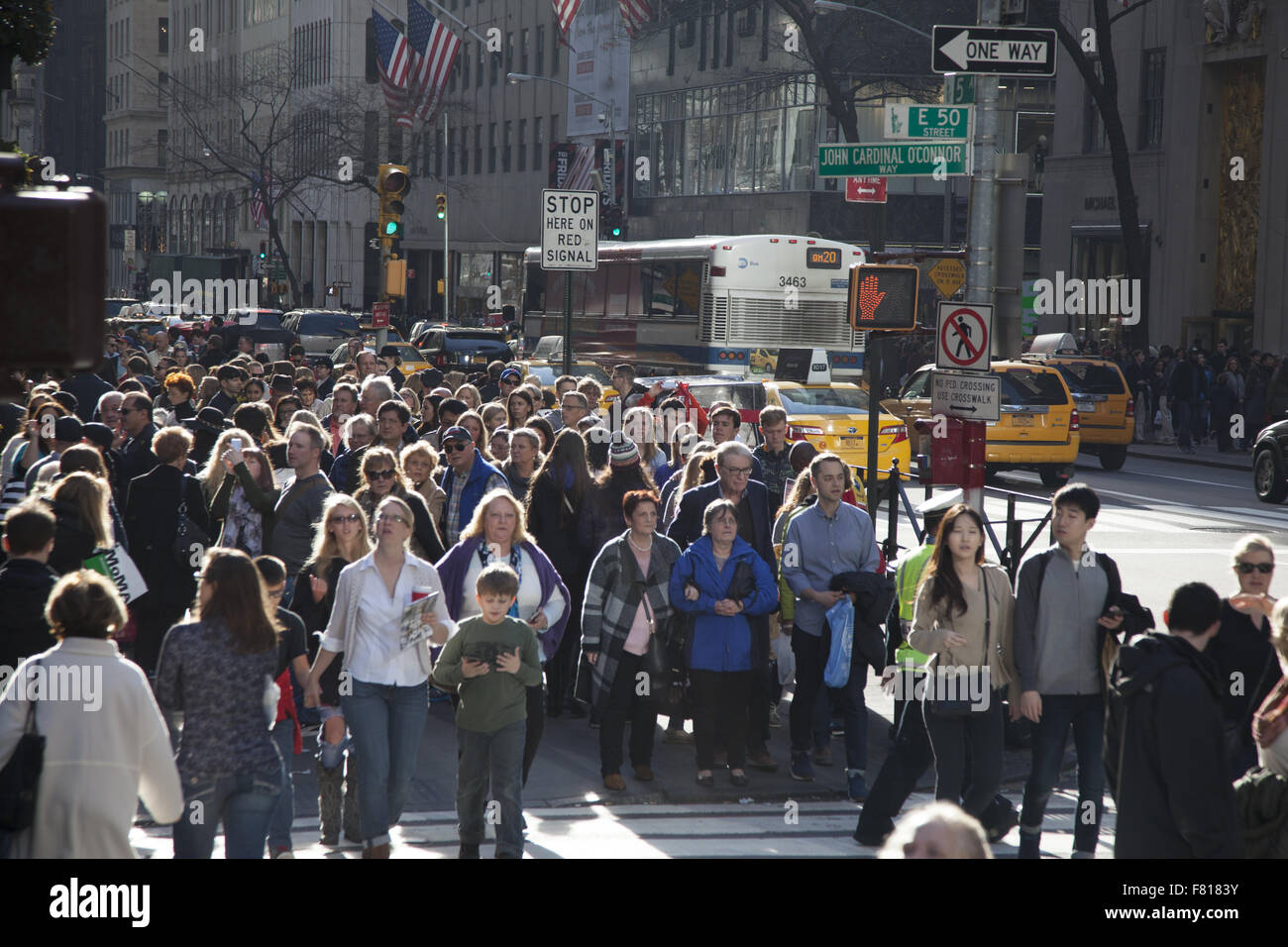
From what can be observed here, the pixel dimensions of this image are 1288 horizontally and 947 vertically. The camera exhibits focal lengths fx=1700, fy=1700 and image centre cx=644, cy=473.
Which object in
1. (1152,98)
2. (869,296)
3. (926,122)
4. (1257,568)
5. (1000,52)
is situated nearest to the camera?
(1257,568)

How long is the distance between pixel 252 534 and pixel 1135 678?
6.18m

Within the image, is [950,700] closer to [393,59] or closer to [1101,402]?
[1101,402]

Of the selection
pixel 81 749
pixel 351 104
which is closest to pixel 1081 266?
pixel 351 104

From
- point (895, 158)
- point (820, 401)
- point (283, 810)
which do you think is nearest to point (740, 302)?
point (820, 401)

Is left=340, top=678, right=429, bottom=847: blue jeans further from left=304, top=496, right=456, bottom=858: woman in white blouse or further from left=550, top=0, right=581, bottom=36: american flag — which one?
left=550, top=0, right=581, bottom=36: american flag

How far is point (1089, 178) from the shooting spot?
46625 millimetres

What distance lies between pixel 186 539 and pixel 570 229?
5850 millimetres

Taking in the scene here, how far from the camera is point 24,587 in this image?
23.1ft

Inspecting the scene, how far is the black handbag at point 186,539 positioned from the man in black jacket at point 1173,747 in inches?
242

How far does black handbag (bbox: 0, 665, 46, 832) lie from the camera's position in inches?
220

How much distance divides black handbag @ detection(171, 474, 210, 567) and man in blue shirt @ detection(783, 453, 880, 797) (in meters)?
3.57

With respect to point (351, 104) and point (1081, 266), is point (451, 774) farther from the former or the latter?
point (351, 104)

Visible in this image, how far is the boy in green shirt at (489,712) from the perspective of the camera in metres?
7.71

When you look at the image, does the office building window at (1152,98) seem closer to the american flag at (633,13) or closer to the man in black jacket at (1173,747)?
the american flag at (633,13)
